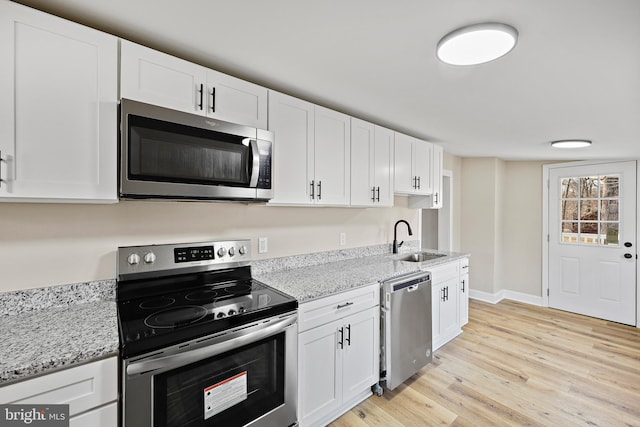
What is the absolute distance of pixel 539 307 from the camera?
4.46 metres

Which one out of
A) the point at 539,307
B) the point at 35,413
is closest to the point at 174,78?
the point at 35,413

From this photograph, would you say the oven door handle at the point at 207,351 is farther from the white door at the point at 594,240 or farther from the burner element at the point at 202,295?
the white door at the point at 594,240

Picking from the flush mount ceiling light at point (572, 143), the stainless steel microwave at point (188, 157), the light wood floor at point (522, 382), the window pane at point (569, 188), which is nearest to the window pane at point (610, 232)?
the window pane at point (569, 188)

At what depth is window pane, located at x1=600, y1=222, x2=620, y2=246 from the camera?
3.93 metres

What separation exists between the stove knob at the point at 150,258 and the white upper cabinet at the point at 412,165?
7.24 feet

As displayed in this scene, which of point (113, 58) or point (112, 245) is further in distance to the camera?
point (112, 245)

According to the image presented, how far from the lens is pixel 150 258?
1.73m

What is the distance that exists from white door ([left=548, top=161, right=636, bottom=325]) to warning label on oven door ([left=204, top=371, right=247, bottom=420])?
15.7 ft

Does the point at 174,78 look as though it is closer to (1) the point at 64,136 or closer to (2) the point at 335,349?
(1) the point at 64,136

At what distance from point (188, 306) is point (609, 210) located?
16.9 feet

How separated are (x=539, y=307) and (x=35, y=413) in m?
5.49

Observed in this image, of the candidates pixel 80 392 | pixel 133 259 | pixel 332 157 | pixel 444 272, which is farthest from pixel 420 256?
pixel 80 392

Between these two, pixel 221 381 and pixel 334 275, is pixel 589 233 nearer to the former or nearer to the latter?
pixel 334 275
